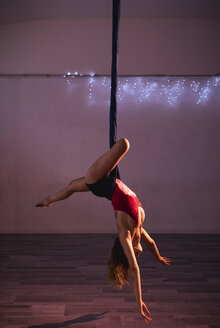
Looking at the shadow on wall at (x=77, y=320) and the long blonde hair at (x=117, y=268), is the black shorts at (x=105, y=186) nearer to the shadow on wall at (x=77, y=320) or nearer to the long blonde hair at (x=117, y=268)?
the long blonde hair at (x=117, y=268)

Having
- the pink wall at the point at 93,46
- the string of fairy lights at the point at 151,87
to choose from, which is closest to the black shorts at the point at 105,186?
the string of fairy lights at the point at 151,87

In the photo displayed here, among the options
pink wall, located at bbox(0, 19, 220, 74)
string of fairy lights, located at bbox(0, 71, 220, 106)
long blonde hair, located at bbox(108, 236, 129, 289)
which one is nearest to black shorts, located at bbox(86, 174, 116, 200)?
long blonde hair, located at bbox(108, 236, 129, 289)

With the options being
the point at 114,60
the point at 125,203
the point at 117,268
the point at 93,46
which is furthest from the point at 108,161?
the point at 93,46

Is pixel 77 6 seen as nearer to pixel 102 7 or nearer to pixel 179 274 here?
pixel 102 7

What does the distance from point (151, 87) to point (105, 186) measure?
3427 millimetres

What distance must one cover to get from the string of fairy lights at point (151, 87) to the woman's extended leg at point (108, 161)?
3214mm

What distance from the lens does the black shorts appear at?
2.50m

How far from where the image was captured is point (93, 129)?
551 centimetres

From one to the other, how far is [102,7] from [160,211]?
3.54 meters

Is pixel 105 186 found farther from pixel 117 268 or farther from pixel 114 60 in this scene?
pixel 114 60

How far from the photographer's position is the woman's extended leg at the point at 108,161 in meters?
2.35

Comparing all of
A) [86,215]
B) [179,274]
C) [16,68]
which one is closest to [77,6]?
[16,68]

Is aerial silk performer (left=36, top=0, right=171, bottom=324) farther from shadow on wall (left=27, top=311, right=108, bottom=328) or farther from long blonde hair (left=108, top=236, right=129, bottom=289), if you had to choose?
shadow on wall (left=27, top=311, right=108, bottom=328)

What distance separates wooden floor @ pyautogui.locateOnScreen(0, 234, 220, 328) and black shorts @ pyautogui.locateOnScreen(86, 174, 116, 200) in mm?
1082
